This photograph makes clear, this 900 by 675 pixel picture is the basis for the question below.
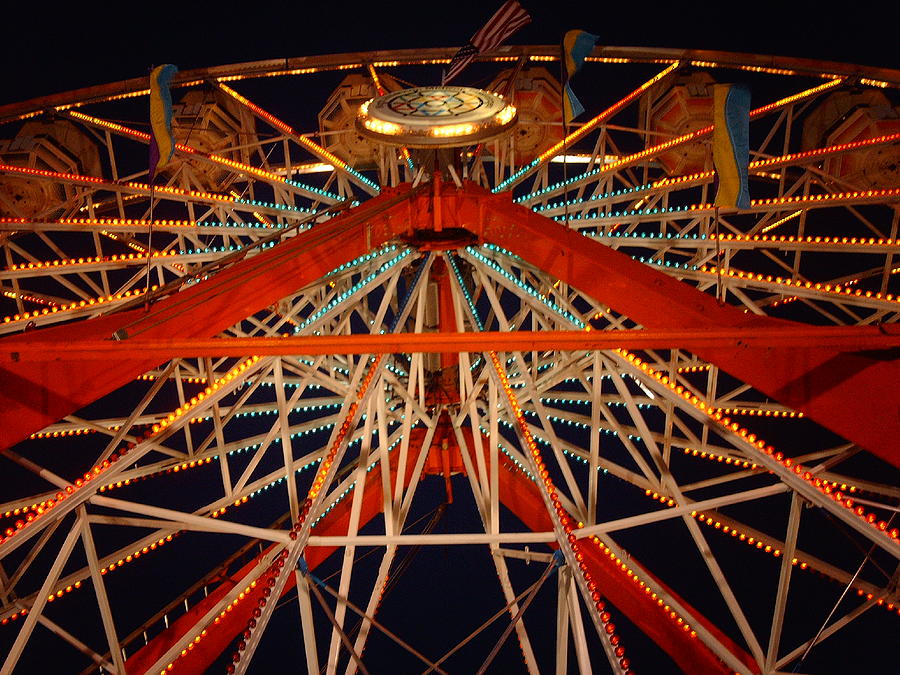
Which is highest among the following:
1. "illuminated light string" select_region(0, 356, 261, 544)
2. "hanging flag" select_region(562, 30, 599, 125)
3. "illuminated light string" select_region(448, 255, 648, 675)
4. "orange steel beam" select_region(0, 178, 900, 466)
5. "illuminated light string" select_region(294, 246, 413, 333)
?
"hanging flag" select_region(562, 30, 599, 125)

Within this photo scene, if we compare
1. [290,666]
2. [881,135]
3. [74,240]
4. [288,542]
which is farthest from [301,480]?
[881,135]

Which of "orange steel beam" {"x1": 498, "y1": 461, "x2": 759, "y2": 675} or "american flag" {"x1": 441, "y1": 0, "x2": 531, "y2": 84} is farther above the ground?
"american flag" {"x1": 441, "y1": 0, "x2": 531, "y2": 84}

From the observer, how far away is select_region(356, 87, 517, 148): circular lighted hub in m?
8.93

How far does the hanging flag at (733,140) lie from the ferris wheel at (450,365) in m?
0.60

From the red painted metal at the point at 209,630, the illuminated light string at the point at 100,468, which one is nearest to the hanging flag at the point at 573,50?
the illuminated light string at the point at 100,468

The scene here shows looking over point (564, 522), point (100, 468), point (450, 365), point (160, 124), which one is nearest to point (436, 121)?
point (160, 124)

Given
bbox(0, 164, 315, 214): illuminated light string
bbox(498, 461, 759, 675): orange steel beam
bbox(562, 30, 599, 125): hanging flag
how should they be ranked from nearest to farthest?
bbox(498, 461, 759, 675): orange steel beam < bbox(562, 30, 599, 125): hanging flag < bbox(0, 164, 315, 214): illuminated light string

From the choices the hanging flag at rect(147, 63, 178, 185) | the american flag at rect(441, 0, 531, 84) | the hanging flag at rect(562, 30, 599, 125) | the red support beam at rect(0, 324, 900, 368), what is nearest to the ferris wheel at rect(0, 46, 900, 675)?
the red support beam at rect(0, 324, 900, 368)

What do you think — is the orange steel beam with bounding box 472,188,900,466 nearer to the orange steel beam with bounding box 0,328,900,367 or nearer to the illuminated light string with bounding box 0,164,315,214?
the orange steel beam with bounding box 0,328,900,367

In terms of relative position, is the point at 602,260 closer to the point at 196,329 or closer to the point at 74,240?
the point at 196,329

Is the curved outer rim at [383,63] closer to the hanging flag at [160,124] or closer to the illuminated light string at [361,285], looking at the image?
the illuminated light string at [361,285]

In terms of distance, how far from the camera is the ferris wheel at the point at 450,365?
604 cm

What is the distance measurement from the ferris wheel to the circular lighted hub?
6 centimetres

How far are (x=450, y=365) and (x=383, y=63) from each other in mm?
6064
